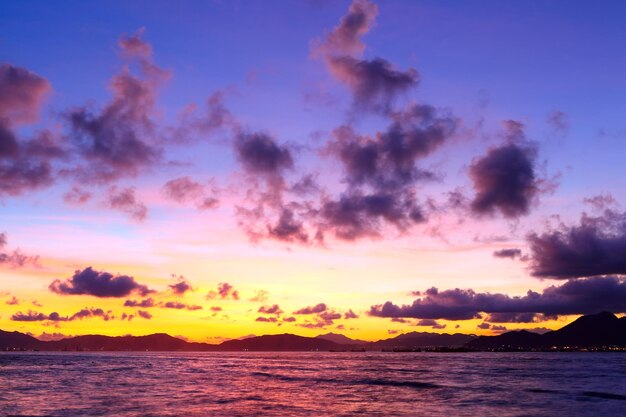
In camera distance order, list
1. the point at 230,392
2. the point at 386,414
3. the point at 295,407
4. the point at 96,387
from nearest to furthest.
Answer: the point at 386,414 → the point at 295,407 → the point at 230,392 → the point at 96,387

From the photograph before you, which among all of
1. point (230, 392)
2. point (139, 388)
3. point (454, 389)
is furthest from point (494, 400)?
point (139, 388)

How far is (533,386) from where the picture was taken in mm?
91938

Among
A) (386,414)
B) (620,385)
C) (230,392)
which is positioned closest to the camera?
(386,414)

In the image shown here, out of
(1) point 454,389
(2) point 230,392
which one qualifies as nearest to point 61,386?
(2) point 230,392

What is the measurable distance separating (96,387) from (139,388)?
7.20 meters

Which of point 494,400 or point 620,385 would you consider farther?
point 620,385

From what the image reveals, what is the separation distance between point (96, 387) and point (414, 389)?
50.4m

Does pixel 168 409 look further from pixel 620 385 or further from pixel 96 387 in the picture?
pixel 620 385

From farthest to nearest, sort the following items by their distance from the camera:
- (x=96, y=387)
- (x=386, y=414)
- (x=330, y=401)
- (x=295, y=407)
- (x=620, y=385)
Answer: (x=620, y=385) < (x=96, y=387) < (x=330, y=401) < (x=295, y=407) < (x=386, y=414)

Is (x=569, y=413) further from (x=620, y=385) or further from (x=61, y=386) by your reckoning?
(x=61, y=386)

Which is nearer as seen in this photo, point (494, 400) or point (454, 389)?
point (494, 400)

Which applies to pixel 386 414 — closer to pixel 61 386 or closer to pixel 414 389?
pixel 414 389

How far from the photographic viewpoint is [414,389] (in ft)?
290

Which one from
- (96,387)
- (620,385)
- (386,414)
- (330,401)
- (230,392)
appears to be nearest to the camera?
(386,414)
